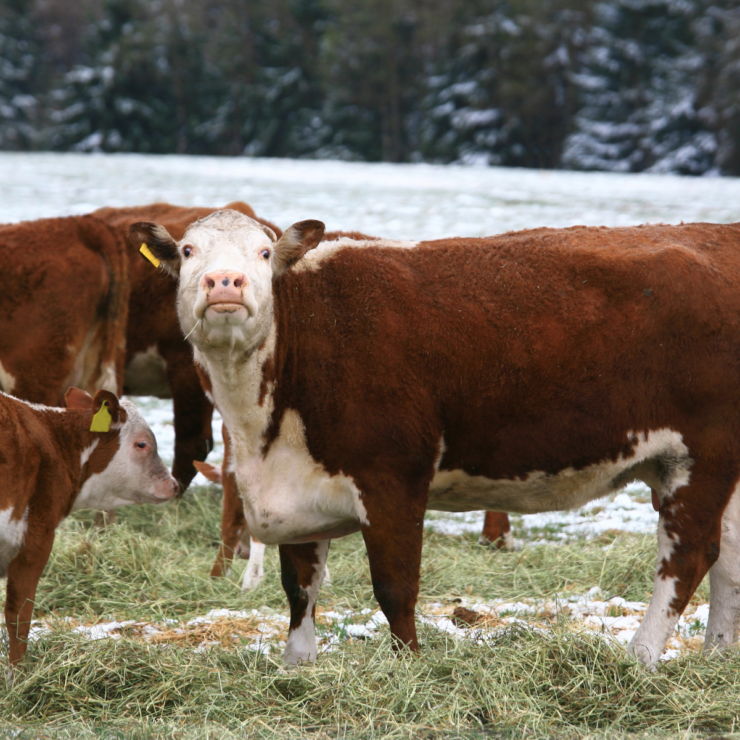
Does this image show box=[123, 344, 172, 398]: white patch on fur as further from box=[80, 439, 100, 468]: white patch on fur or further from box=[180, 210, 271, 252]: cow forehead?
box=[180, 210, 271, 252]: cow forehead

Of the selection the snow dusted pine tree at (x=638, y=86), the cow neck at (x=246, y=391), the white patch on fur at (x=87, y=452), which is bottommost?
the white patch on fur at (x=87, y=452)

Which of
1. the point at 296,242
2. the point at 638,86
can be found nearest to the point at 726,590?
the point at 296,242

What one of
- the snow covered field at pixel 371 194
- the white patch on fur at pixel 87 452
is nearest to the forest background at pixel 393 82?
the snow covered field at pixel 371 194

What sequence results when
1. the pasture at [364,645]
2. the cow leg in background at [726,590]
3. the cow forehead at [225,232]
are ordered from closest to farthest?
the pasture at [364,645] < the cow forehead at [225,232] < the cow leg in background at [726,590]

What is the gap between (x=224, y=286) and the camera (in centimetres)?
369

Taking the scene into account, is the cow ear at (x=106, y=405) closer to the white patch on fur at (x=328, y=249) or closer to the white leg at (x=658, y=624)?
the white patch on fur at (x=328, y=249)

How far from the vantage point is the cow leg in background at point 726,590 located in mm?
4621

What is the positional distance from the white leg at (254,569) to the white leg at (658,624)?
2438mm

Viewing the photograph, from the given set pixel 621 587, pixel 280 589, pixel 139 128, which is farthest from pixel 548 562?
pixel 139 128

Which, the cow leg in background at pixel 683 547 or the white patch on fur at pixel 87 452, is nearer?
the cow leg in background at pixel 683 547

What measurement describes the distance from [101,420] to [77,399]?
34 cm

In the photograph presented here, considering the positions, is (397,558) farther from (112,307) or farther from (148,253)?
(112,307)

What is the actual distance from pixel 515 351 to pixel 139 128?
44505 mm

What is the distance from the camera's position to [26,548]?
4.58 meters
